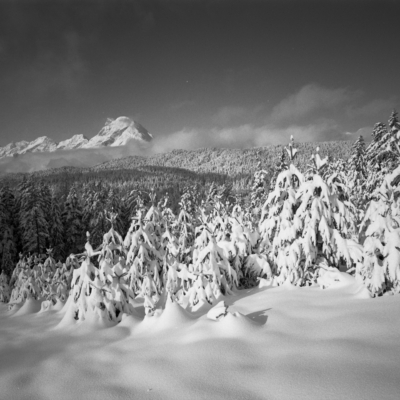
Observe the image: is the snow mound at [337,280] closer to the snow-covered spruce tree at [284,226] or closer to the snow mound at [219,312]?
the snow-covered spruce tree at [284,226]

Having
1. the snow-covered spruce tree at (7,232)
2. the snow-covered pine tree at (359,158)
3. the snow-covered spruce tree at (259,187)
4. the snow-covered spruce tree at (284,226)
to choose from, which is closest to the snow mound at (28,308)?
the snow-covered spruce tree at (284,226)

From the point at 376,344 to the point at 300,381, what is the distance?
1.67 m

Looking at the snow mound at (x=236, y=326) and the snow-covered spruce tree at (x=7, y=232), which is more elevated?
the snow-covered spruce tree at (x=7, y=232)

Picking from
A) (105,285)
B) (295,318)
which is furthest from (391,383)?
(105,285)

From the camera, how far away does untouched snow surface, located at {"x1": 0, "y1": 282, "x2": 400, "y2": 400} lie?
3.58 m

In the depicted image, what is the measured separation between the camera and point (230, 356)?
4.48 metres

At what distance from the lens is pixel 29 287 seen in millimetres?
16469

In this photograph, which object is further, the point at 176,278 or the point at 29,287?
the point at 29,287

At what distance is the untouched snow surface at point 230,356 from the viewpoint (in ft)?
11.7

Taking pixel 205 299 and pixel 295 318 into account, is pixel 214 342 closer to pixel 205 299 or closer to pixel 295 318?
pixel 295 318

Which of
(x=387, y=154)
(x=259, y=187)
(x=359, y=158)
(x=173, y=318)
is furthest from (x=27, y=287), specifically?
(x=359, y=158)

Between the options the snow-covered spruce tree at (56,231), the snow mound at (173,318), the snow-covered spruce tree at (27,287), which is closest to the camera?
the snow mound at (173,318)

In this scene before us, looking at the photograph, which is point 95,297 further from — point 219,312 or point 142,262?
point 142,262

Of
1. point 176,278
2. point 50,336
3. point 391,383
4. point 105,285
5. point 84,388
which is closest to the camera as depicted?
point 391,383
